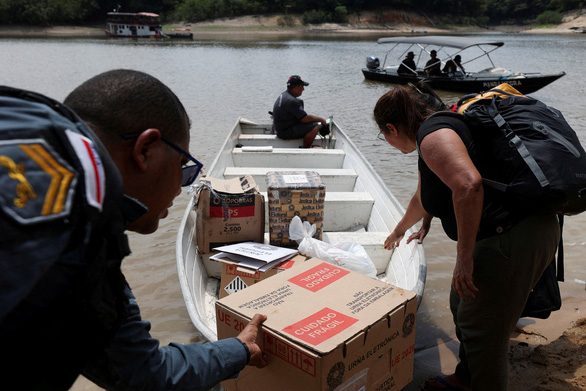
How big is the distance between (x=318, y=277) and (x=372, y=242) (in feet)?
4.69

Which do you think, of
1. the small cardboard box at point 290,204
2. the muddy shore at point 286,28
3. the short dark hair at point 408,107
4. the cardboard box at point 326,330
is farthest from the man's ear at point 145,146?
the muddy shore at point 286,28

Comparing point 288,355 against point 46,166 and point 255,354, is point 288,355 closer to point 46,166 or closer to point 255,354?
point 255,354

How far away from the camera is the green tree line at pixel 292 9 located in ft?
175

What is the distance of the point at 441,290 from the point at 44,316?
13.0 ft

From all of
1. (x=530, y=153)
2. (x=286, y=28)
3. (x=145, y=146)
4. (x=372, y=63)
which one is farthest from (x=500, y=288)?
(x=286, y=28)

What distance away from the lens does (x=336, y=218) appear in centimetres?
425

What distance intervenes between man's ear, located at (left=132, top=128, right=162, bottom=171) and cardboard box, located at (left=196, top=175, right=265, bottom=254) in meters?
2.23

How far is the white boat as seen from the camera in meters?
2.99

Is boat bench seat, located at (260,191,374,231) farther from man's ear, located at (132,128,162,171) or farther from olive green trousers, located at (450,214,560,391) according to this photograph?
man's ear, located at (132,128,162,171)

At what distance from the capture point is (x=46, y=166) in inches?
25.1

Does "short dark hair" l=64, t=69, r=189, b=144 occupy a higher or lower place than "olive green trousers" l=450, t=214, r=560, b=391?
higher

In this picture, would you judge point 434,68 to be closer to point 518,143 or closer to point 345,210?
point 345,210

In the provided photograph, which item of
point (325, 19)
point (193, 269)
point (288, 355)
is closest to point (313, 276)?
point (288, 355)

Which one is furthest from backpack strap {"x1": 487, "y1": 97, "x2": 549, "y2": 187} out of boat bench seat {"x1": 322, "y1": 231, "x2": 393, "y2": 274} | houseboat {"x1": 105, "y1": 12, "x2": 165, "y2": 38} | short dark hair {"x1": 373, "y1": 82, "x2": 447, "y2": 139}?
houseboat {"x1": 105, "y1": 12, "x2": 165, "y2": 38}
